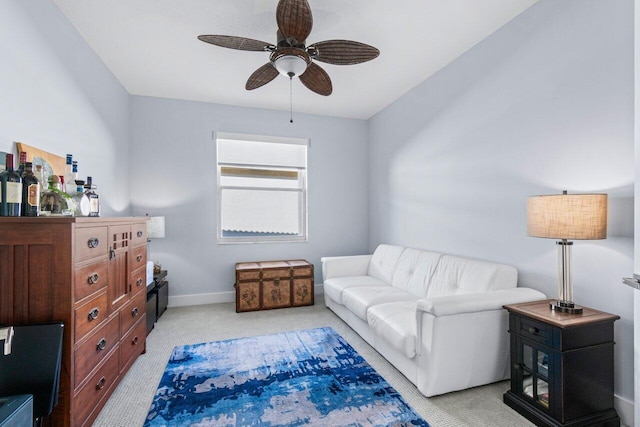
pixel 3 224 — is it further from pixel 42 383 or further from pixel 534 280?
pixel 534 280

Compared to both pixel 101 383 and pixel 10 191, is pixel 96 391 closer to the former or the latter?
pixel 101 383

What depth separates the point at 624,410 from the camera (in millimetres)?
1811

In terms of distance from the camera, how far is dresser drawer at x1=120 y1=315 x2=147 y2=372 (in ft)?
7.55

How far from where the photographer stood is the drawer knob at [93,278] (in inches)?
69.3

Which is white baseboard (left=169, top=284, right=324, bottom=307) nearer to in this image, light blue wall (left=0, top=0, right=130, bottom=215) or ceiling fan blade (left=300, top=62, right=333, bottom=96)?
light blue wall (left=0, top=0, right=130, bottom=215)

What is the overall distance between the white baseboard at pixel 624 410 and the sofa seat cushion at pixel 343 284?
2.00 m

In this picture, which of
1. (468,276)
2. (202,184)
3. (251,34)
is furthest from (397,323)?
(202,184)

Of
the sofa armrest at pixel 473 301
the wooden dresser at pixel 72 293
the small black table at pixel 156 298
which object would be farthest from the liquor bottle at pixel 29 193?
the sofa armrest at pixel 473 301

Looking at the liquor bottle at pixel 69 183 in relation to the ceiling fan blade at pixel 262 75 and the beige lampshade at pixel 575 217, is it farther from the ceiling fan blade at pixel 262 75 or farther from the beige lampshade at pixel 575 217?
the beige lampshade at pixel 575 217

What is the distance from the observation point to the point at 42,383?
142 cm

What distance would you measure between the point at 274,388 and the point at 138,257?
1583 millimetres

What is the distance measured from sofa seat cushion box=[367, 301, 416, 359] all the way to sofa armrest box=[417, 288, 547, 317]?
0.26 meters

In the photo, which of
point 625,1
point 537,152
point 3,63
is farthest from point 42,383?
point 625,1

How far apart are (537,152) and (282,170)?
3.26 meters
